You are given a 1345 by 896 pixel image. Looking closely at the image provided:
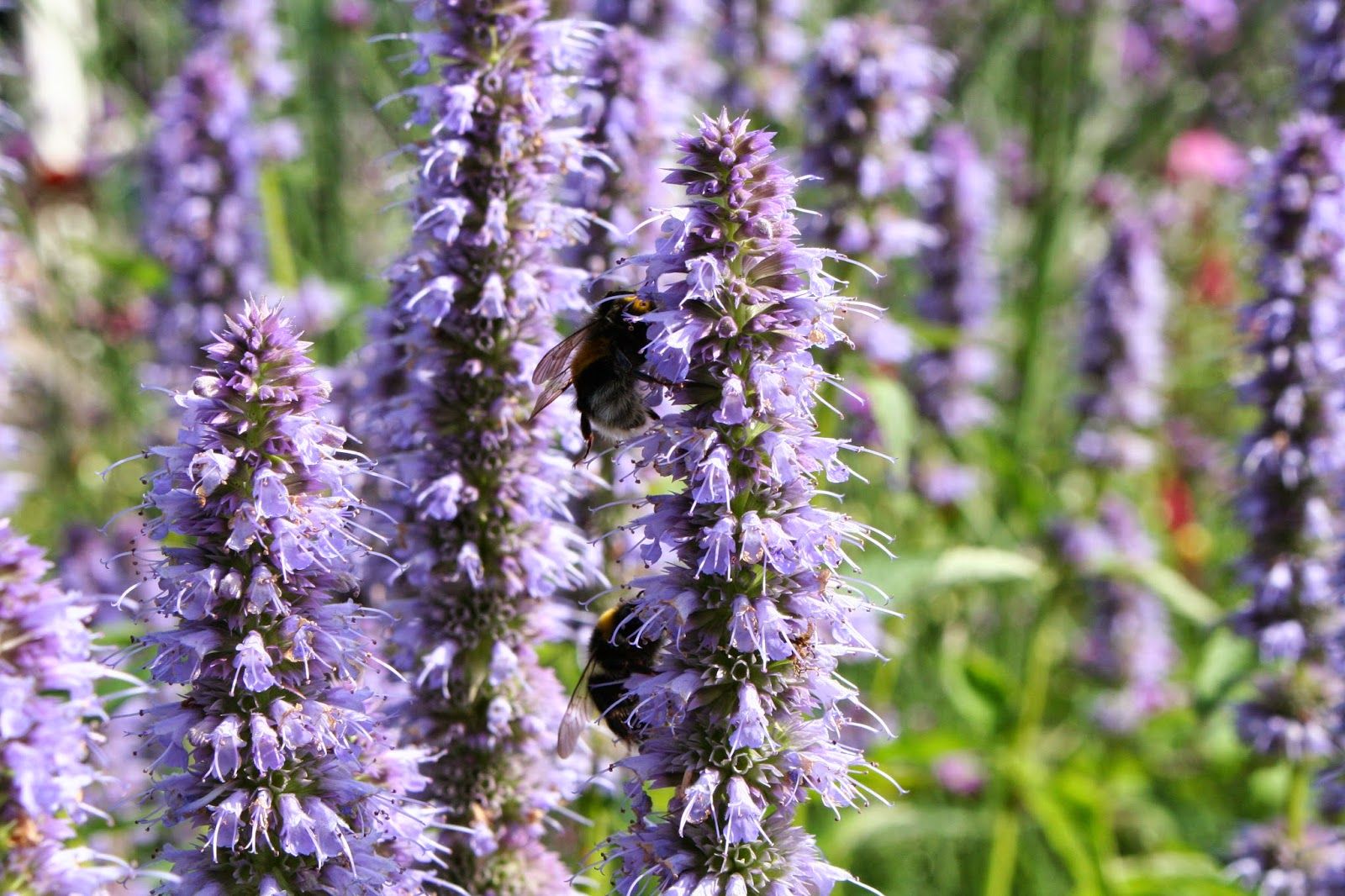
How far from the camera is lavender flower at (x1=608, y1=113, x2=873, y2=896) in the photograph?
269cm

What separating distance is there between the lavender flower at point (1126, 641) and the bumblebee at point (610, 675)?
4593 mm

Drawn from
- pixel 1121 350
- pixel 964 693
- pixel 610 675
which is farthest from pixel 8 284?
pixel 1121 350

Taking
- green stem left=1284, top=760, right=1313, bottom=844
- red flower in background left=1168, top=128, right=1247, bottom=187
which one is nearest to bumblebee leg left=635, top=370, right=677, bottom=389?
green stem left=1284, top=760, right=1313, bottom=844

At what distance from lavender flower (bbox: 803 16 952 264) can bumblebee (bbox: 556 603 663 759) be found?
245 centimetres

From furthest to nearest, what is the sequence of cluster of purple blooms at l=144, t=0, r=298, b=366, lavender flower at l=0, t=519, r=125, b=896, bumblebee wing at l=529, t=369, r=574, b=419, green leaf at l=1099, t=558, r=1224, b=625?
cluster of purple blooms at l=144, t=0, r=298, b=366
green leaf at l=1099, t=558, r=1224, b=625
bumblebee wing at l=529, t=369, r=574, b=419
lavender flower at l=0, t=519, r=125, b=896

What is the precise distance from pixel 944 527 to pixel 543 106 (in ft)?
14.8

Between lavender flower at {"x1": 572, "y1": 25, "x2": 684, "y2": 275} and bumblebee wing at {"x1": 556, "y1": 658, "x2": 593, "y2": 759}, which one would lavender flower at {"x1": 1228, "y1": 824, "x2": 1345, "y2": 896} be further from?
lavender flower at {"x1": 572, "y1": 25, "x2": 684, "y2": 275}

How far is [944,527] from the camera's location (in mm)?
7508

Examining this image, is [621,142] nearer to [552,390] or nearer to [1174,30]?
[552,390]

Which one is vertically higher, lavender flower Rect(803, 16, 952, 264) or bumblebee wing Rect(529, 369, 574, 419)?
lavender flower Rect(803, 16, 952, 264)

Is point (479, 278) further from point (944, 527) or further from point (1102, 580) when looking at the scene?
point (1102, 580)

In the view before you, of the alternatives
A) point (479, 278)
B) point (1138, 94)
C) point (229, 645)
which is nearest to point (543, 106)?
point (479, 278)

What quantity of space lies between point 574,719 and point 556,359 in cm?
90

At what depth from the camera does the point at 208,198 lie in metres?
6.31
